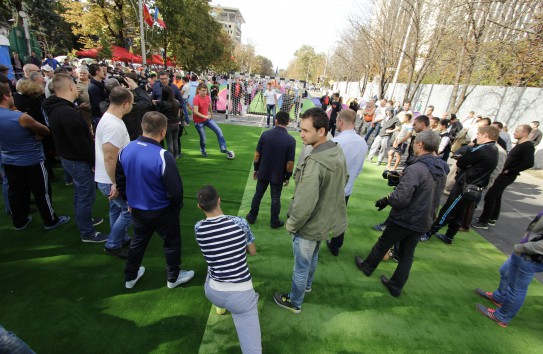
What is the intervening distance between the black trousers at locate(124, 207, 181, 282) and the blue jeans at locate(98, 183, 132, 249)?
0.61 metres

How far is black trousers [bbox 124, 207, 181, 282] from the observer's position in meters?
2.55

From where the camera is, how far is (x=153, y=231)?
8.93ft

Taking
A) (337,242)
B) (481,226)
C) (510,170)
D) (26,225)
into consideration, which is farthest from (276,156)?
(481,226)

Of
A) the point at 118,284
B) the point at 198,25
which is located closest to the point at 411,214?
the point at 118,284

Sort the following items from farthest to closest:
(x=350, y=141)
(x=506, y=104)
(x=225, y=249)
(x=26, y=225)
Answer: (x=506, y=104) → (x=26, y=225) → (x=350, y=141) → (x=225, y=249)

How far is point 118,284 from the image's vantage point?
2.98 metres

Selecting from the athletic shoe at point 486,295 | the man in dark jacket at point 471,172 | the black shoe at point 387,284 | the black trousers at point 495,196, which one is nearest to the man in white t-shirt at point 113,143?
the black shoe at point 387,284

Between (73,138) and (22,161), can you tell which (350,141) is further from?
(22,161)

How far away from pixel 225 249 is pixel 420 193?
2.13 metres

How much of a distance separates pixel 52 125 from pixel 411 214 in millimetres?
4297

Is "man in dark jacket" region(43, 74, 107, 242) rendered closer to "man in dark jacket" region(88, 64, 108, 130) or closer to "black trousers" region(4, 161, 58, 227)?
"black trousers" region(4, 161, 58, 227)

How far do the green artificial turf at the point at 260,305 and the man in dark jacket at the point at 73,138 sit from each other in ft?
2.53

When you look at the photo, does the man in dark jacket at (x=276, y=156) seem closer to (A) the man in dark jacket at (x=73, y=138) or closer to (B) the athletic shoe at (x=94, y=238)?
(A) the man in dark jacket at (x=73, y=138)

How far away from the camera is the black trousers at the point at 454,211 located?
169 inches
